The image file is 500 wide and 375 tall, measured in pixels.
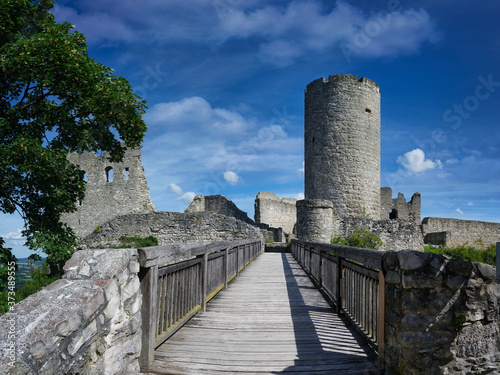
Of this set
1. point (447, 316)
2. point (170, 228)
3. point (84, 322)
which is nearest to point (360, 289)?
point (447, 316)

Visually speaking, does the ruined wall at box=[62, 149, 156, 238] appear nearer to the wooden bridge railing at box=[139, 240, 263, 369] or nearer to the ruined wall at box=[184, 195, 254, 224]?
the ruined wall at box=[184, 195, 254, 224]

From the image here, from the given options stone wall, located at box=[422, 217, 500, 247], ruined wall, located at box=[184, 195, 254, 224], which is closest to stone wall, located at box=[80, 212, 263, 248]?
ruined wall, located at box=[184, 195, 254, 224]

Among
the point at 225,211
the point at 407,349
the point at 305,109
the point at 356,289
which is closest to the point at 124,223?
the point at 225,211

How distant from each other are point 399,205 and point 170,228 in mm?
23513

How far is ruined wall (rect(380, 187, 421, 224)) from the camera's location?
107ft

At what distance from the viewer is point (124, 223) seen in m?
20.0

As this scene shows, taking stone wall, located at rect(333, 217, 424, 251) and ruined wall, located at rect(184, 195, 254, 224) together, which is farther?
ruined wall, located at rect(184, 195, 254, 224)

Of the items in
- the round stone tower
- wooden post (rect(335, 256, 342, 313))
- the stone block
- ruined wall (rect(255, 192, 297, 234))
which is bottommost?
wooden post (rect(335, 256, 342, 313))

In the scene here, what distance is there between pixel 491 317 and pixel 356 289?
1711 millimetres

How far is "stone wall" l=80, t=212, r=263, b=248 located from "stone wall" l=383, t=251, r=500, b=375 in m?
16.2

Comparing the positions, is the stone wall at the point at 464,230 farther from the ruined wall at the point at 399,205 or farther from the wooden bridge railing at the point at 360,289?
the wooden bridge railing at the point at 360,289

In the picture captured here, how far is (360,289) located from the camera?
13.5 feet

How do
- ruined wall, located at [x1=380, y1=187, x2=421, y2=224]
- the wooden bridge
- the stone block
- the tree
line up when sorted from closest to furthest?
the stone block < the wooden bridge < the tree < ruined wall, located at [x1=380, y1=187, x2=421, y2=224]

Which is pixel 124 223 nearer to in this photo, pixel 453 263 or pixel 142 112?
pixel 142 112
